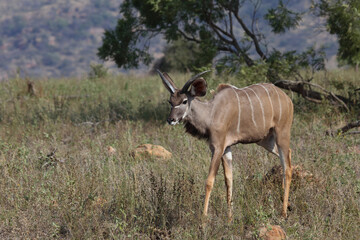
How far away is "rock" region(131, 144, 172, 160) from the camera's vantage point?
7.94 m

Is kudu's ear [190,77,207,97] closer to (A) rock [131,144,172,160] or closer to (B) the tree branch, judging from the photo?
(A) rock [131,144,172,160]

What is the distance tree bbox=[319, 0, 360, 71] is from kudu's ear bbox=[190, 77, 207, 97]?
244 inches

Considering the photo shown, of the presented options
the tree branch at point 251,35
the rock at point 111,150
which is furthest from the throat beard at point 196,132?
the tree branch at point 251,35

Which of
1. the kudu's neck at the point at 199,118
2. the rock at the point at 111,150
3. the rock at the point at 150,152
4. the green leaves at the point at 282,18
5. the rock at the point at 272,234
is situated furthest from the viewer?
the green leaves at the point at 282,18

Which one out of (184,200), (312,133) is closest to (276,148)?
(184,200)

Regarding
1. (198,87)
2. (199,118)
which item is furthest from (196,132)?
(198,87)

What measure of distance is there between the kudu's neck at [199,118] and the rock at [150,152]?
8.95 feet

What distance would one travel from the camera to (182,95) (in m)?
5.12

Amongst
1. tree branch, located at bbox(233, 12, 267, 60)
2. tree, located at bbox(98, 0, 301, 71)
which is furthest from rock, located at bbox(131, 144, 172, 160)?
tree branch, located at bbox(233, 12, 267, 60)

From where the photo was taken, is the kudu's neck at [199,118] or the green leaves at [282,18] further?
the green leaves at [282,18]

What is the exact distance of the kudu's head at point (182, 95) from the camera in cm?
505

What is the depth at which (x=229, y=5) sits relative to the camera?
1170 centimetres

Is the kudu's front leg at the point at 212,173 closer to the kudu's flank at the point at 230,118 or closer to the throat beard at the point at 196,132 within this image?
the kudu's flank at the point at 230,118

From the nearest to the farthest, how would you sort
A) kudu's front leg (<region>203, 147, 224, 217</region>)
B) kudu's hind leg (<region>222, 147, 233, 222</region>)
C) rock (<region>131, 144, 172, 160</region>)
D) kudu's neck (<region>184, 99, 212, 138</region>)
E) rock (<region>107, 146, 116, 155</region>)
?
kudu's front leg (<region>203, 147, 224, 217</region>)
kudu's neck (<region>184, 99, 212, 138</region>)
kudu's hind leg (<region>222, 147, 233, 222</region>)
rock (<region>131, 144, 172, 160</region>)
rock (<region>107, 146, 116, 155</region>)
